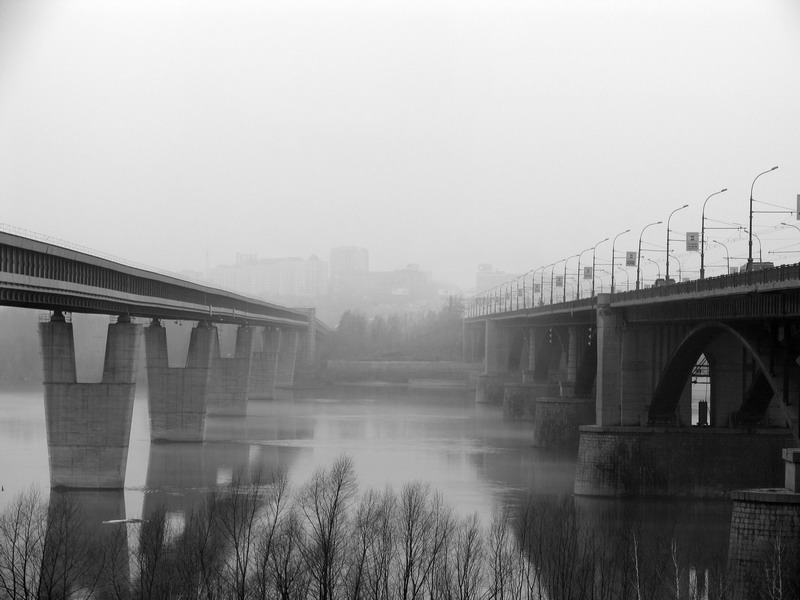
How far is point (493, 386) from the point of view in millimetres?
127375

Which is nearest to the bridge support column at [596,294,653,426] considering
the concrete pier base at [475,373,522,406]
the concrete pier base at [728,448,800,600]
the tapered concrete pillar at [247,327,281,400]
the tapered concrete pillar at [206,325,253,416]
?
the concrete pier base at [728,448,800,600]

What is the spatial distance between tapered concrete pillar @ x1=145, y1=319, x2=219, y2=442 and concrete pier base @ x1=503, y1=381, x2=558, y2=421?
101 feet

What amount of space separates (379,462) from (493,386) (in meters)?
63.4

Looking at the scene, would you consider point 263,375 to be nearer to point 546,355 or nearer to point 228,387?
point 228,387

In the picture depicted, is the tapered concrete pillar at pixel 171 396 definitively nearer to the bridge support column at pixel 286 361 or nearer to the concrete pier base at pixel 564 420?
the concrete pier base at pixel 564 420

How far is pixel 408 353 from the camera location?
628 ft

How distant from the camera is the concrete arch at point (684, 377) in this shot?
168 feet

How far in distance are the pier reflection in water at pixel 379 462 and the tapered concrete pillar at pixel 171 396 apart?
1.35m

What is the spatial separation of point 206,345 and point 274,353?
179 feet

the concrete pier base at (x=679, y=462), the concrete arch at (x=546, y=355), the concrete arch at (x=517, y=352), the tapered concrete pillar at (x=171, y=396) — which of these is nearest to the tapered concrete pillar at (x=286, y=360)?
the concrete arch at (x=517, y=352)

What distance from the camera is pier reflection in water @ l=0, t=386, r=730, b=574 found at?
47.1 metres

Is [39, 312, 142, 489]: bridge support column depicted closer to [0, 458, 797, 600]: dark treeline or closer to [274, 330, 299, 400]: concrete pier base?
[0, 458, 797, 600]: dark treeline

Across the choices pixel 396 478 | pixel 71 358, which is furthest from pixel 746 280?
pixel 71 358

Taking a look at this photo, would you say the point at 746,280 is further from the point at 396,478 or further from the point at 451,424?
the point at 451,424
